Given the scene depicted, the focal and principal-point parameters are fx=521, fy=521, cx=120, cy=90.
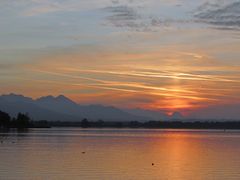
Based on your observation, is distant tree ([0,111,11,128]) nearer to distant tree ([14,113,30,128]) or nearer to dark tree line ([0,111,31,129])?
dark tree line ([0,111,31,129])

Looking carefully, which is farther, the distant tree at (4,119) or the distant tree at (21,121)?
the distant tree at (21,121)

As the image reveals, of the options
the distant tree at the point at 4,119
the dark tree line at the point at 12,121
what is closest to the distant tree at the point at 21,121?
the dark tree line at the point at 12,121

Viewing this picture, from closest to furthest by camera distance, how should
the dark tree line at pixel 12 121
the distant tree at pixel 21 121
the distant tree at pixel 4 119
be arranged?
the distant tree at pixel 4 119
the dark tree line at pixel 12 121
the distant tree at pixel 21 121

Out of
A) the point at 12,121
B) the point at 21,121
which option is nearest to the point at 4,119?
the point at 12,121

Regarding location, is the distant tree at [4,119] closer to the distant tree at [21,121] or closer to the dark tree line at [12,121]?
the dark tree line at [12,121]

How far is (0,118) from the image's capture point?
176m

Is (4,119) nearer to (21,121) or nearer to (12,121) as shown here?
(12,121)

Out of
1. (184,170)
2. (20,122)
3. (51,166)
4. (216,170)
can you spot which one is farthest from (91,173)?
(20,122)

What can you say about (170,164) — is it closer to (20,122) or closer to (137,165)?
(137,165)

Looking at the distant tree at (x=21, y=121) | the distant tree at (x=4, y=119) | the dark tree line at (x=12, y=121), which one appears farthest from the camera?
the distant tree at (x=21, y=121)

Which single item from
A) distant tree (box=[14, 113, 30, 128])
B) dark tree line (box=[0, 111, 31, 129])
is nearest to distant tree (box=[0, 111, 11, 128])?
dark tree line (box=[0, 111, 31, 129])

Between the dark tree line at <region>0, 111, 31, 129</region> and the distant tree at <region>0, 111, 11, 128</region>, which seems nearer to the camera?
the distant tree at <region>0, 111, 11, 128</region>

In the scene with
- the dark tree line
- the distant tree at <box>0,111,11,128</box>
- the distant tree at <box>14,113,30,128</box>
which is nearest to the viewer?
the distant tree at <box>0,111,11,128</box>

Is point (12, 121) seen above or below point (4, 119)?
below
